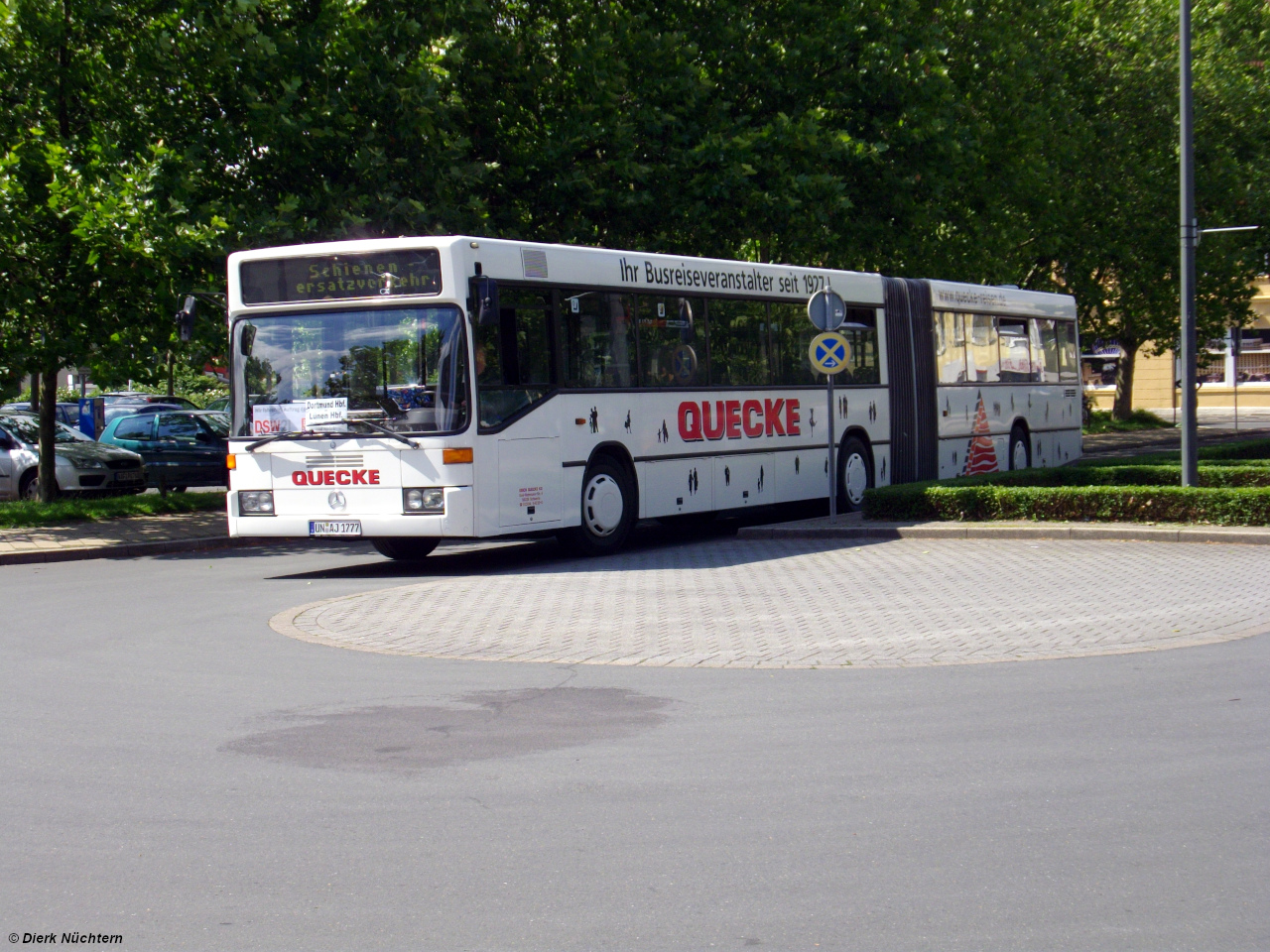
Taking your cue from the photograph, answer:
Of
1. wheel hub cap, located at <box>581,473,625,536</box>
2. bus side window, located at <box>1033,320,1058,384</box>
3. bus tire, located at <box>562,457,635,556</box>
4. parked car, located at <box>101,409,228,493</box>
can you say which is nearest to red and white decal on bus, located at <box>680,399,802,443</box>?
bus tire, located at <box>562,457,635,556</box>

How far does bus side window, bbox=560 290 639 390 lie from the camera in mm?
15039

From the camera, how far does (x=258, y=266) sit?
14.3m

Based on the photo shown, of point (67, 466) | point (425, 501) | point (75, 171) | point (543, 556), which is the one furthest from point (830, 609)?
point (67, 466)

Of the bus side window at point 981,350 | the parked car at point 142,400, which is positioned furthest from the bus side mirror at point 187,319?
the parked car at point 142,400

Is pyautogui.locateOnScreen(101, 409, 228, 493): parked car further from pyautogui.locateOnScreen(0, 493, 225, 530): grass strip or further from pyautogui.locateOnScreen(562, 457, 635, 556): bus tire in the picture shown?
pyautogui.locateOnScreen(562, 457, 635, 556): bus tire

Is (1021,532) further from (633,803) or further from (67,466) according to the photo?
(67,466)

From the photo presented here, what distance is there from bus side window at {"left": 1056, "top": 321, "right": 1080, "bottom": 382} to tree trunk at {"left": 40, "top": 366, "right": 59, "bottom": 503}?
17.4 metres

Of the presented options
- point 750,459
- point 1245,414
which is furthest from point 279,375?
point 1245,414

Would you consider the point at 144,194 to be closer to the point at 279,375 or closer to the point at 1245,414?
the point at 279,375

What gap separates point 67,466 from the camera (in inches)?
947

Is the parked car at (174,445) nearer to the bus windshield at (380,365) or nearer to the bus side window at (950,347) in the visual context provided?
the bus side window at (950,347)

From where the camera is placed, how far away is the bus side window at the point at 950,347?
22.3 m

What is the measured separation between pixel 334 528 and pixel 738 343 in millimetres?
6166

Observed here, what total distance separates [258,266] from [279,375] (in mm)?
1157
